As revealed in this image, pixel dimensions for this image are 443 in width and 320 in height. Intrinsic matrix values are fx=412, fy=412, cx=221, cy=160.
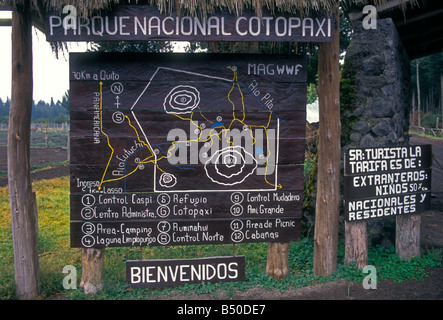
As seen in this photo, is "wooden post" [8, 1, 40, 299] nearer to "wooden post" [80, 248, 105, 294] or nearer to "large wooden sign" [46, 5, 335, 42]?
"large wooden sign" [46, 5, 335, 42]

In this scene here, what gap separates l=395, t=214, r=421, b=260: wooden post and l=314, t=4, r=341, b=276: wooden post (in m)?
1.24

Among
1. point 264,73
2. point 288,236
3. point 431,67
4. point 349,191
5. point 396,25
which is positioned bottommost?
point 288,236

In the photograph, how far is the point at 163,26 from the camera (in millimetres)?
4543

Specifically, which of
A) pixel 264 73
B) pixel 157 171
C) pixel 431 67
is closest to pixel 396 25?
pixel 264 73

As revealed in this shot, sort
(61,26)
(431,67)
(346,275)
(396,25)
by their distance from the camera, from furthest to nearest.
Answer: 1. (431,67)
2. (396,25)
3. (346,275)
4. (61,26)

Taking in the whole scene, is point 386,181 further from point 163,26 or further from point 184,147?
point 163,26

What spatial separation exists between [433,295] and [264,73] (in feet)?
10.9

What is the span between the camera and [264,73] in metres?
5.00

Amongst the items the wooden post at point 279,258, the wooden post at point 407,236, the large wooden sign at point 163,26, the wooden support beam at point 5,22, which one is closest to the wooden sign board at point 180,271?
the wooden post at point 279,258

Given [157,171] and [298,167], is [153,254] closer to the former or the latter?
[157,171]

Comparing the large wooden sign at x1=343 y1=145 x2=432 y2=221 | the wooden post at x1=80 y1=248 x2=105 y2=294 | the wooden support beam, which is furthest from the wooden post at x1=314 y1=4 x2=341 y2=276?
the wooden support beam

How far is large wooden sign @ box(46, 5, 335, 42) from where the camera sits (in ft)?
14.8

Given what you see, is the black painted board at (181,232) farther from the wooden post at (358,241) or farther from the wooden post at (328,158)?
the wooden post at (358,241)

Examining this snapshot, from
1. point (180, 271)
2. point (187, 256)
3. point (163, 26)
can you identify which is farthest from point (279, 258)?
point (163, 26)
